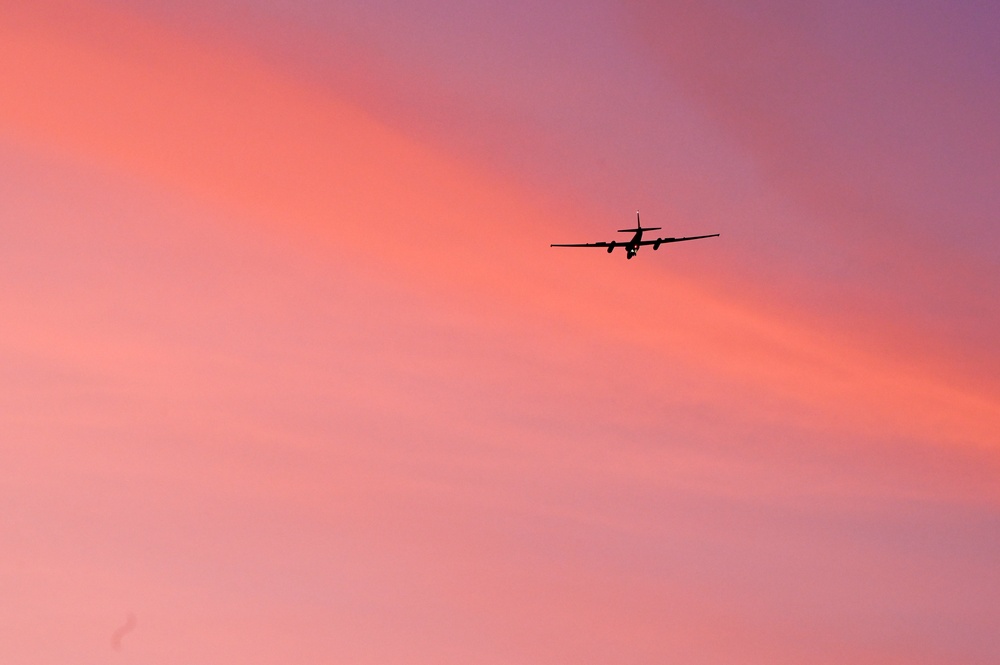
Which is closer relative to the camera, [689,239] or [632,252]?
[689,239]

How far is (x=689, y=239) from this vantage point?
562 ft

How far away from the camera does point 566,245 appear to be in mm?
175875

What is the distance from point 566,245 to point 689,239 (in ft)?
67.1

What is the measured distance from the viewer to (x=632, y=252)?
7219 inches

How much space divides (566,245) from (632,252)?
14.2 meters

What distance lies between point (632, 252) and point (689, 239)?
14391 millimetres
